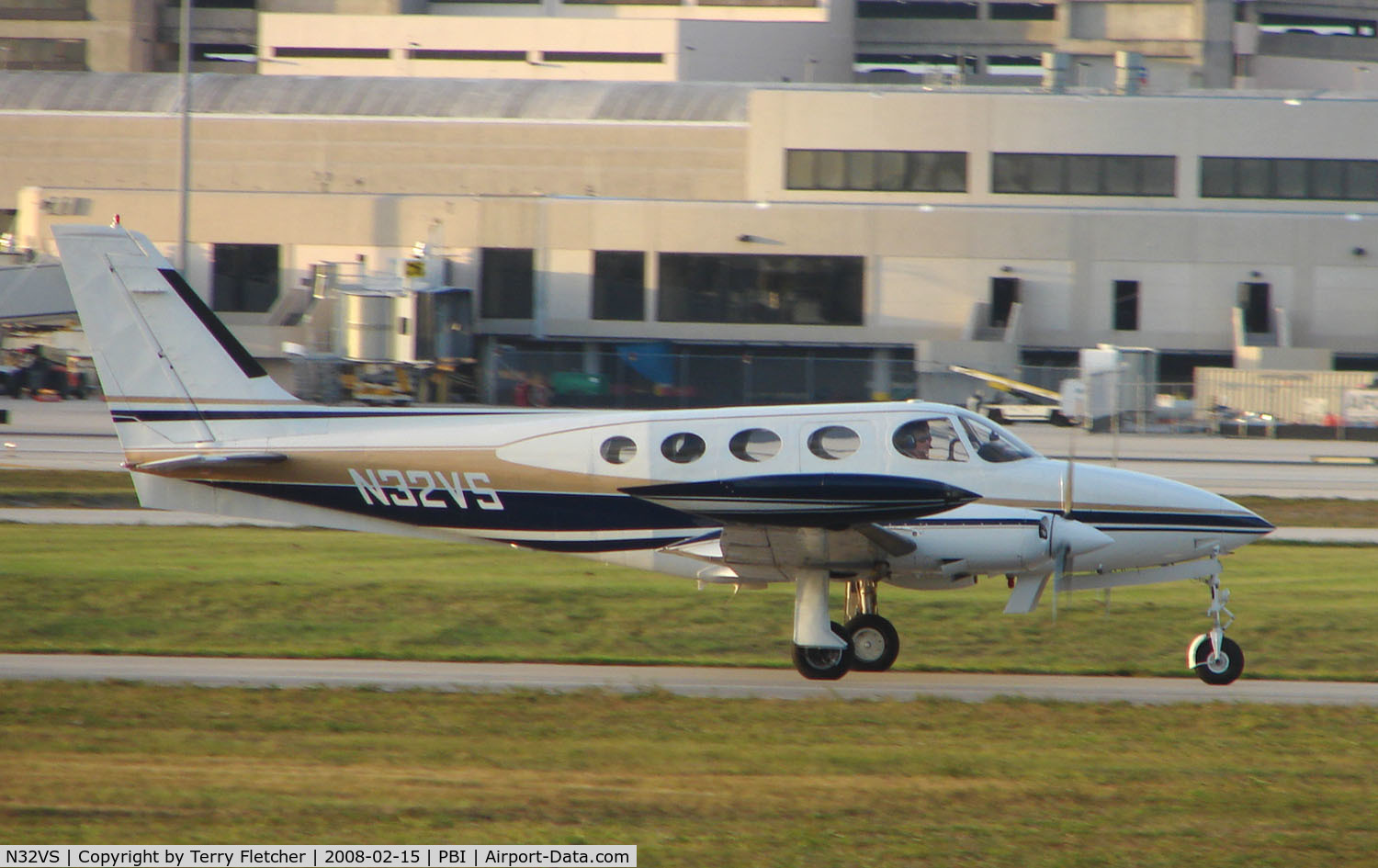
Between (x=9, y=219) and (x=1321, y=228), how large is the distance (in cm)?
5453

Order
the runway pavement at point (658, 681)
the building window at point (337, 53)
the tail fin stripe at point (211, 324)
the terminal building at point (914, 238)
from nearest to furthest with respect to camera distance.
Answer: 1. the runway pavement at point (658, 681)
2. the tail fin stripe at point (211, 324)
3. the terminal building at point (914, 238)
4. the building window at point (337, 53)

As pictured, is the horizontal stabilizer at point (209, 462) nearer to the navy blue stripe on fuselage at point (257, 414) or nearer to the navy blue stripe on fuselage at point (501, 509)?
the navy blue stripe on fuselage at point (501, 509)

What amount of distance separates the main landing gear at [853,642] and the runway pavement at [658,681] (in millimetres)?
162

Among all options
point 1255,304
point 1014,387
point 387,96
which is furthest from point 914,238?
point 387,96

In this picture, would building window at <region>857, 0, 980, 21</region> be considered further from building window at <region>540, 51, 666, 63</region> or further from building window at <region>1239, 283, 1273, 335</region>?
building window at <region>1239, 283, 1273, 335</region>

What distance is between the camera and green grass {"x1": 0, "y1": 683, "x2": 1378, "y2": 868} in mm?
10031

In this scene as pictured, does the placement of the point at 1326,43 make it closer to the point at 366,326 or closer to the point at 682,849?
the point at 366,326

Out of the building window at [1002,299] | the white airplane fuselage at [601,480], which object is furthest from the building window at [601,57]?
the white airplane fuselage at [601,480]

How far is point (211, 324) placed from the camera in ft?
54.0

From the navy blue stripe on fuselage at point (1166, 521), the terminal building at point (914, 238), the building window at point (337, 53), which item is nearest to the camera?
the navy blue stripe on fuselage at point (1166, 521)

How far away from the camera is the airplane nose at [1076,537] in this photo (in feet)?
49.5

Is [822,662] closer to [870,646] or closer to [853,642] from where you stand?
[853,642]

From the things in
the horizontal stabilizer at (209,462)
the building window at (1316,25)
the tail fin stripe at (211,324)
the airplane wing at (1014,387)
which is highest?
the building window at (1316,25)

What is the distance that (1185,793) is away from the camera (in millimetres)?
11406
